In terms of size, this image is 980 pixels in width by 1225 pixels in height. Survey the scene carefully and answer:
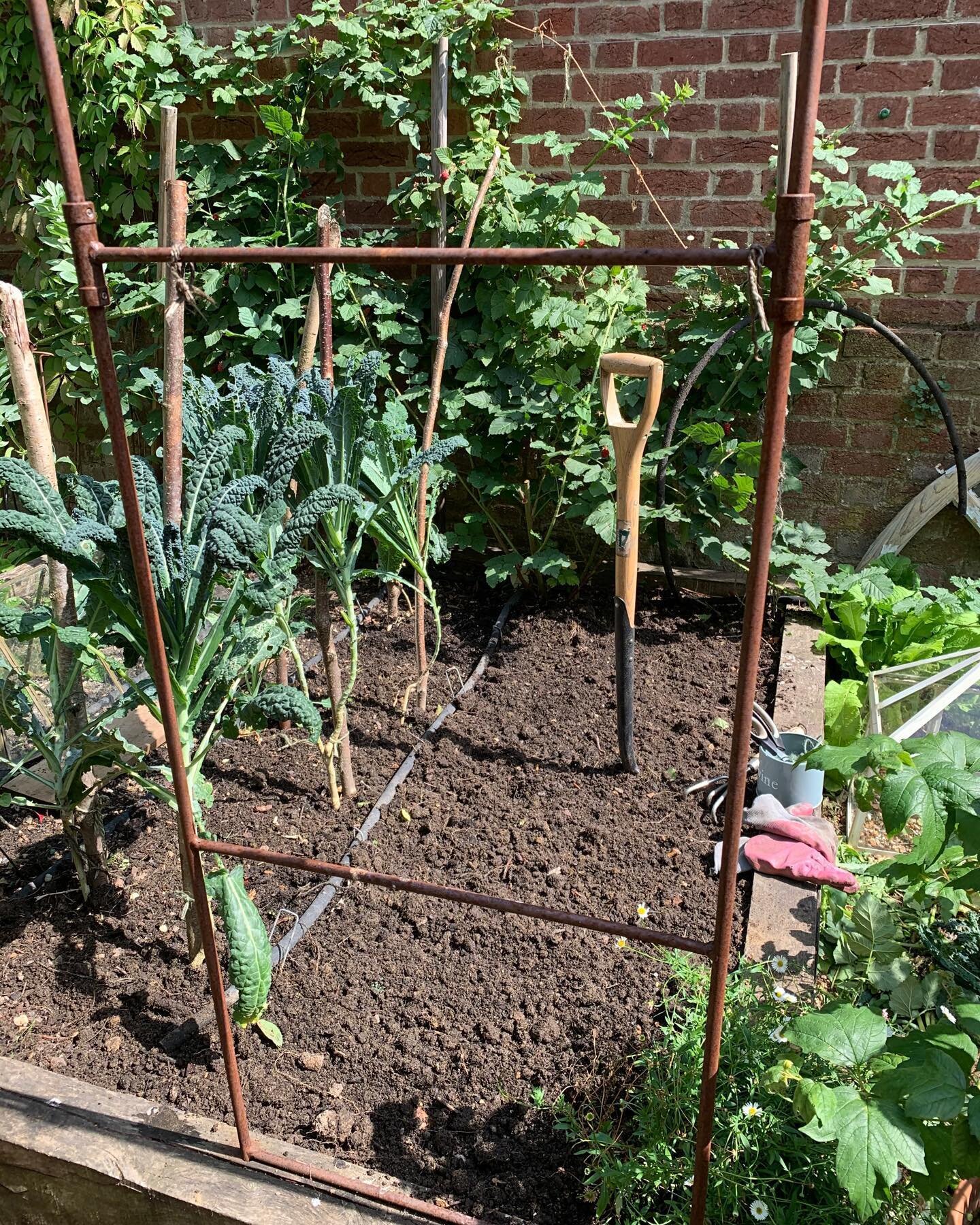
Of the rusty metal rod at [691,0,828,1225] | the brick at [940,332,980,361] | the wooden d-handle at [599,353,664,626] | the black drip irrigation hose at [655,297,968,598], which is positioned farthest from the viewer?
the brick at [940,332,980,361]

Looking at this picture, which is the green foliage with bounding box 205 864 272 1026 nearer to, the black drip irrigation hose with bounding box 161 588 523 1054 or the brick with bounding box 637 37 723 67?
the black drip irrigation hose with bounding box 161 588 523 1054

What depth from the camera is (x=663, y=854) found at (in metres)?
2.45

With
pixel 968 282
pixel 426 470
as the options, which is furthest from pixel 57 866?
pixel 968 282

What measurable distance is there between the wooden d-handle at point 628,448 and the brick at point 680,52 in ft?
5.17

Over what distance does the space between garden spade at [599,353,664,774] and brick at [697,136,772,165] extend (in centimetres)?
140

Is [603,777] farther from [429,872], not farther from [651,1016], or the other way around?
[651,1016]

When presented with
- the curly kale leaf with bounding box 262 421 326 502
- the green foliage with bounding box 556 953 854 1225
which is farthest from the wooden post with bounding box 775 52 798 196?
the green foliage with bounding box 556 953 854 1225

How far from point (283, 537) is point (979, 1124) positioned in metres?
1.47

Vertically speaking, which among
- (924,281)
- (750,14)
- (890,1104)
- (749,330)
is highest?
(750,14)

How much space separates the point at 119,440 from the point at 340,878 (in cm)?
127

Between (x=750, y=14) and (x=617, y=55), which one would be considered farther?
(x=617, y=55)

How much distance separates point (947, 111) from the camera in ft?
10.8

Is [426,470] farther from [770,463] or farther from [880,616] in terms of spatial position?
[770,463]

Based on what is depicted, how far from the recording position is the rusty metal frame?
0.95 meters
